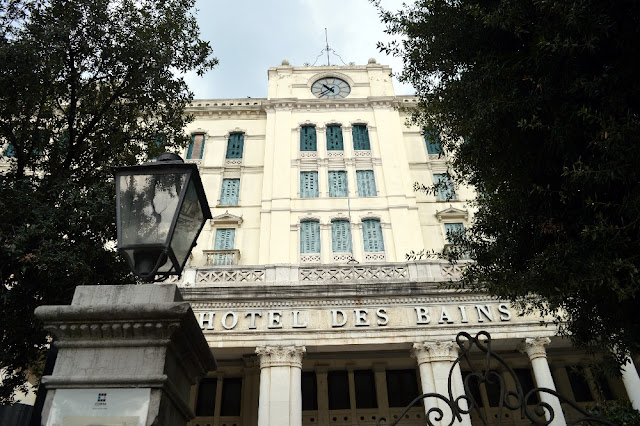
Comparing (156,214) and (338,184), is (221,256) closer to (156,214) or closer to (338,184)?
(338,184)

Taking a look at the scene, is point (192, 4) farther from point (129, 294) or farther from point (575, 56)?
point (129, 294)

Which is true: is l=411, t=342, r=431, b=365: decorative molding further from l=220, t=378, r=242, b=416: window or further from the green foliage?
l=220, t=378, r=242, b=416: window

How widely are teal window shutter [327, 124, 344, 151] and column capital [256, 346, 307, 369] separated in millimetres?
11115

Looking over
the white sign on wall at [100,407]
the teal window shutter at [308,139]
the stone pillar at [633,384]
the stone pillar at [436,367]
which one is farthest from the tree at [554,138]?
the teal window shutter at [308,139]

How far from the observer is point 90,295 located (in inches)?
128

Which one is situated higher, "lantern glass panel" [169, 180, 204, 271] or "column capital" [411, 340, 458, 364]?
"column capital" [411, 340, 458, 364]

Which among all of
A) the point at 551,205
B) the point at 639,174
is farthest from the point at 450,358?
the point at 639,174

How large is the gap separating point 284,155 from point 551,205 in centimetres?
1643

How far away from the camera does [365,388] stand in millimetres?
17344

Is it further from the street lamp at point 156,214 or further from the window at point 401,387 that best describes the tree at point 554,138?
the window at point 401,387

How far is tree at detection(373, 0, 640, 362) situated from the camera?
5.39 meters

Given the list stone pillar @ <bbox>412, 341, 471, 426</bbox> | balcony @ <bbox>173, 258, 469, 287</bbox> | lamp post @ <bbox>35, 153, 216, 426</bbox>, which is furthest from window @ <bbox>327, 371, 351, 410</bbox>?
lamp post @ <bbox>35, 153, 216, 426</bbox>

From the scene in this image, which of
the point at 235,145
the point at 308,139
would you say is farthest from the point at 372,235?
the point at 235,145

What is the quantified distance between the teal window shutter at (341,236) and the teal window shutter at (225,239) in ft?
13.7
